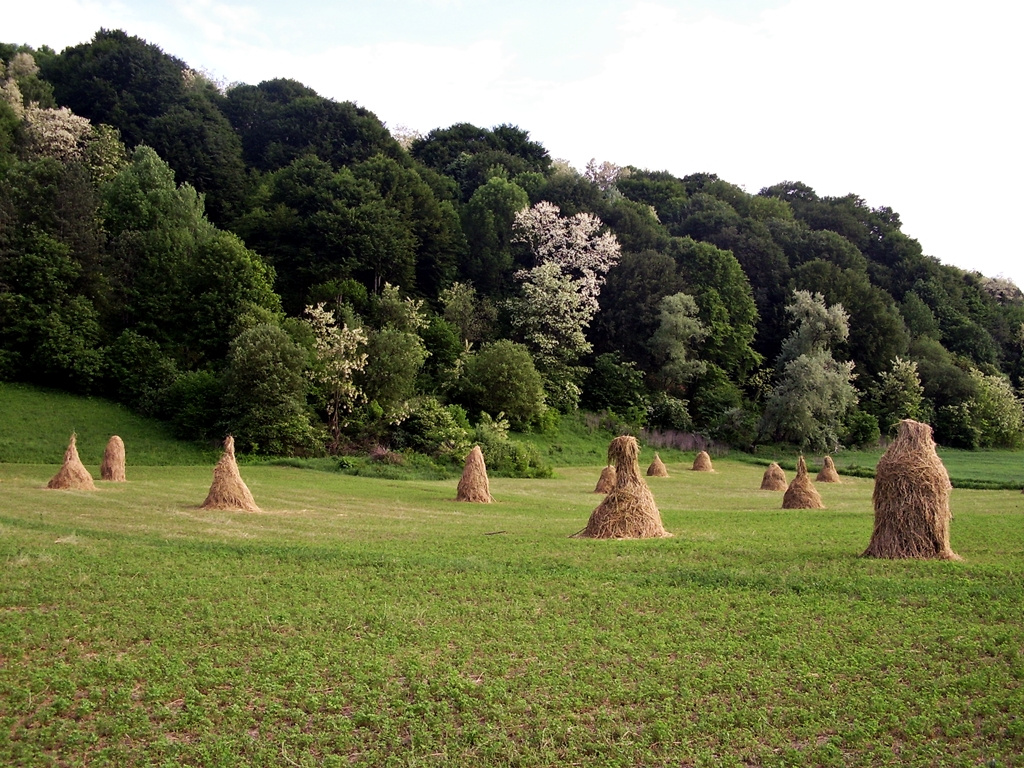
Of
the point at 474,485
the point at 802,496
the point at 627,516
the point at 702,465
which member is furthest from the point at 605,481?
the point at 702,465

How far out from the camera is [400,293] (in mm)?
59375

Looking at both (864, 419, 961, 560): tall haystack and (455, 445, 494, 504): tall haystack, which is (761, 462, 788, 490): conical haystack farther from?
(864, 419, 961, 560): tall haystack

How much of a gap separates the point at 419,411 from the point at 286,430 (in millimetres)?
7373

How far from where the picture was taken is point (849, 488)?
3412 cm

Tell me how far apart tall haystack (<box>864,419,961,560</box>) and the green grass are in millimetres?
693

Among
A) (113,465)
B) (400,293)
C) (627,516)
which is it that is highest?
(400,293)

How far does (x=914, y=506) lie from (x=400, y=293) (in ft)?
161

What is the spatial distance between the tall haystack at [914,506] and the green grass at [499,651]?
69cm

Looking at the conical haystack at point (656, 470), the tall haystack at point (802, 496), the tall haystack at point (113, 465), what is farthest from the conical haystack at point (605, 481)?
the tall haystack at point (113, 465)

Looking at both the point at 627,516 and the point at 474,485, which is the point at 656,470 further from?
the point at 627,516

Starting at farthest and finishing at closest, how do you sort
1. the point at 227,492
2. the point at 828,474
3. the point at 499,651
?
the point at 828,474
the point at 227,492
the point at 499,651

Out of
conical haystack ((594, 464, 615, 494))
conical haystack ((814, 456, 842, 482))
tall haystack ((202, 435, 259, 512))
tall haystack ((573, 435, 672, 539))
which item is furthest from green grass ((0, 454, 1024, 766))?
conical haystack ((814, 456, 842, 482))

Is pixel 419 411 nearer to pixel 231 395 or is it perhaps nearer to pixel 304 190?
pixel 231 395

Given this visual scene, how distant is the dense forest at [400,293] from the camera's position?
42.4m
